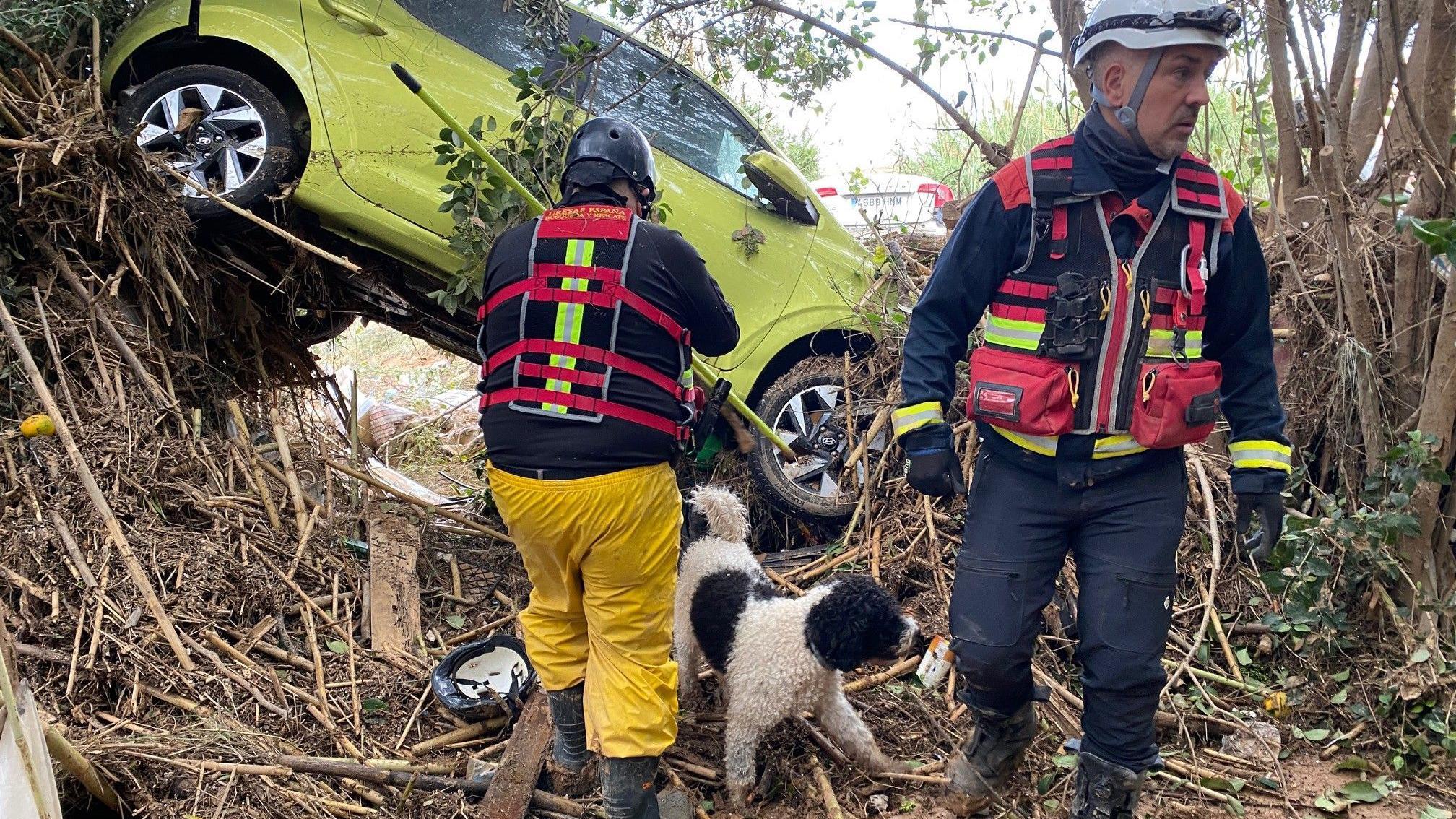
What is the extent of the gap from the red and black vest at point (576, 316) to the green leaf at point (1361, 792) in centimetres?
275

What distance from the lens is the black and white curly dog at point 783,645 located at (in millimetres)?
3262

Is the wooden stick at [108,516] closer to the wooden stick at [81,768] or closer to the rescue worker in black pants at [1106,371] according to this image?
the wooden stick at [81,768]

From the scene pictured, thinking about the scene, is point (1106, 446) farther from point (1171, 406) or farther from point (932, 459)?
point (932, 459)

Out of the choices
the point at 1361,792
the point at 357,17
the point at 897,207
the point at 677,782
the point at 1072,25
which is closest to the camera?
the point at 1361,792

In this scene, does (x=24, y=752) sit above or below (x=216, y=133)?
below

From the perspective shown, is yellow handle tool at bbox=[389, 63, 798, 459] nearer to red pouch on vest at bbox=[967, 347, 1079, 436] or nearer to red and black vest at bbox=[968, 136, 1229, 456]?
red pouch on vest at bbox=[967, 347, 1079, 436]

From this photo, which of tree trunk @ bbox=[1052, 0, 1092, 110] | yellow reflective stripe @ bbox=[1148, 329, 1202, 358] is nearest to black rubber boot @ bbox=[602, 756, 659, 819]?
yellow reflective stripe @ bbox=[1148, 329, 1202, 358]

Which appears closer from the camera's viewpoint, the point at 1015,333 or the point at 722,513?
the point at 1015,333

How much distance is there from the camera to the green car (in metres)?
4.64

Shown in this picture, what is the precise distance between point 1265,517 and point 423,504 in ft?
13.0

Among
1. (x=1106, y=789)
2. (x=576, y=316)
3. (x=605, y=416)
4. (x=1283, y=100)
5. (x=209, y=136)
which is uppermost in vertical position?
(x=1283, y=100)

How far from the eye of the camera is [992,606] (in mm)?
2746

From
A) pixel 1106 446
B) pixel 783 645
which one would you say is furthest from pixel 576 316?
pixel 1106 446

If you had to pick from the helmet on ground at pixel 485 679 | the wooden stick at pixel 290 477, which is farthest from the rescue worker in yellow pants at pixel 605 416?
the wooden stick at pixel 290 477
